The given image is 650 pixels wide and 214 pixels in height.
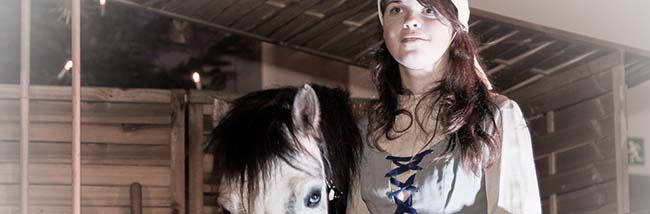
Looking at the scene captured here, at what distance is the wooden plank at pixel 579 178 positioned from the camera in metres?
1.69

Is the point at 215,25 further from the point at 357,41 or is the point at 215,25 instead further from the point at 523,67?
the point at 523,67

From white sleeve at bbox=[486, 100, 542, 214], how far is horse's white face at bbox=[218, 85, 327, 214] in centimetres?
19

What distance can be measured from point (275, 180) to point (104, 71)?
1.04 meters

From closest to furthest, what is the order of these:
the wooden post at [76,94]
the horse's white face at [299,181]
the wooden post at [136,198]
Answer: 1. the horse's white face at [299,181]
2. the wooden post at [76,94]
3. the wooden post at [136,198]

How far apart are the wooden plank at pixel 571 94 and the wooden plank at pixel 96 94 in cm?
73

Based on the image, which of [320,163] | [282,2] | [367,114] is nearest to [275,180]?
[320,163]

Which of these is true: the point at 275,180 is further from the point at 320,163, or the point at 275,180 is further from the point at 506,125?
the point at 506,125

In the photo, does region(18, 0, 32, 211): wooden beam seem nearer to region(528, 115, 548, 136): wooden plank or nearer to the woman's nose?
the woman's nose

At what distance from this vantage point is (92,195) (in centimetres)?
187

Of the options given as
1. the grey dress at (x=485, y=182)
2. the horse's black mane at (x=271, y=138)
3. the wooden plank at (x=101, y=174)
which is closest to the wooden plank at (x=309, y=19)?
the wooden plank at (x=101, y=174)

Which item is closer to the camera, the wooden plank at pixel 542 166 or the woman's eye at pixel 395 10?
the woman's eye at pixel 395 10

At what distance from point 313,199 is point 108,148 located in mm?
947

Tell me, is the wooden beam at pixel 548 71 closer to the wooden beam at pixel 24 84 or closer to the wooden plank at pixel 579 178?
the wooden plank at pixel 579 178

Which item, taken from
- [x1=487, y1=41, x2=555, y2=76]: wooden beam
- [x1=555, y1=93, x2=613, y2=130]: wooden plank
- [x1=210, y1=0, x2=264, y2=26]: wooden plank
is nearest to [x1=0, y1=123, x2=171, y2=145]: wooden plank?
[x1=210, y1=0, x2=264, y2=26]: wooden plank
